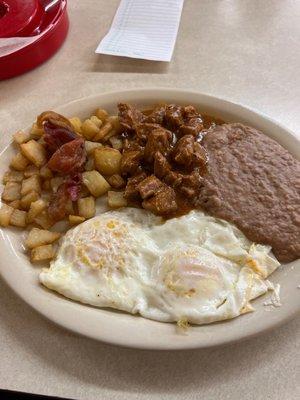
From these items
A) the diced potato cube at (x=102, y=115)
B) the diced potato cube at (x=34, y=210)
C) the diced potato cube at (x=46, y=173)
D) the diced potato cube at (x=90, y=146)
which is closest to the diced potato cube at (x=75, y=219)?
the diced potato cube at (x=34, y=210)

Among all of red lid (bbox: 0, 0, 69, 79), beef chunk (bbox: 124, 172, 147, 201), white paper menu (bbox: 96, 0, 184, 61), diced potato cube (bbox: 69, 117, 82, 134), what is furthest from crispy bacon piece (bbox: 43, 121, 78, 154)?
white paper menu (bbox: 96, 0, 184, 61)

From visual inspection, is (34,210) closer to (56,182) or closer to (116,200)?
(56,182)

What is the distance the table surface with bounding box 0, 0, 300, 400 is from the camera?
60.1 inches

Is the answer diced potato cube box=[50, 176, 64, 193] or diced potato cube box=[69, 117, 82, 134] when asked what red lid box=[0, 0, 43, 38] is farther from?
diced potato cube box=[50, 176, 64, 193]

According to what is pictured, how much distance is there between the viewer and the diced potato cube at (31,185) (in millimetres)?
1930

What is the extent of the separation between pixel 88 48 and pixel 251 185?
5.10 feet

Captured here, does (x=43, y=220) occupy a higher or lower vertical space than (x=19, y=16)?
Answer: lower

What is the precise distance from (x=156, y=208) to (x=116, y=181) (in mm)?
251

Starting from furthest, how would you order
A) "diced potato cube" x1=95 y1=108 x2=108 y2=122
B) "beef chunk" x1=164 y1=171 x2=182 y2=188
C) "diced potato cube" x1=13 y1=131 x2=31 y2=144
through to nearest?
"diced potato cube" x1=95 y1=108 x2=108 y2=122 < "diced potato cube" x1=13 y1=131 x2=31 y2=144 < "beef chunk" x1=164 y1=171 x2=182 y2=188

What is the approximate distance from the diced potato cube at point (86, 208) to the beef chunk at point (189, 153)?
0.42m

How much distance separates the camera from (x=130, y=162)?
1.98m

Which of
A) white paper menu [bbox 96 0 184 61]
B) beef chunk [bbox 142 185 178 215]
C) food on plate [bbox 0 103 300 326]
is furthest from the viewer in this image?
white paper menu [bbox 96 0 184 61]

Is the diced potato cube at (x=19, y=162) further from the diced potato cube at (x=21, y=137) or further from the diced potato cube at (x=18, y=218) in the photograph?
the diced potato cube at (x=18, y=218)

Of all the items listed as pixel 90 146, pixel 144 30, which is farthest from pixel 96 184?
pixel 144 30
